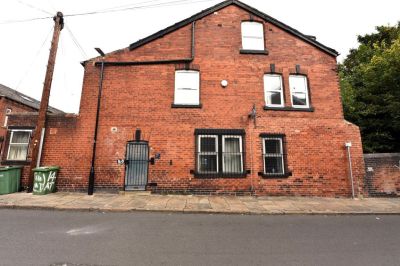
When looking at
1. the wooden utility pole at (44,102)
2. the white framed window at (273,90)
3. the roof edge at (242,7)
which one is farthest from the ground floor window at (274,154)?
the wooden utility pole at (44,102)

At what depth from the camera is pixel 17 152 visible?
35.5ft

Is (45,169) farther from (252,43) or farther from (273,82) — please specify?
(252,43)

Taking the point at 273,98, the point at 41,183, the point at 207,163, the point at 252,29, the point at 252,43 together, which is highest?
the point at 252,29

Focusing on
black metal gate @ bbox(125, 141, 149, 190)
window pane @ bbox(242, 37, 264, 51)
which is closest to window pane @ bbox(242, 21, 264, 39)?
window pane @ bbox(242, 37, 264, 51)

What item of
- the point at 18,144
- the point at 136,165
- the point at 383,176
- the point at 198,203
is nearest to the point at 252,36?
the point at 136,165

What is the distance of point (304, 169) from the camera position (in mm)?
10367

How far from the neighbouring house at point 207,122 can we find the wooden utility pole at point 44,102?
0.37 m

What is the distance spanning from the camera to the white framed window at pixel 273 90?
1120 centimetres

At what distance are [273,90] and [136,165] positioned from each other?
760 centimetres

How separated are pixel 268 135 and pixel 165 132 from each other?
484 cm

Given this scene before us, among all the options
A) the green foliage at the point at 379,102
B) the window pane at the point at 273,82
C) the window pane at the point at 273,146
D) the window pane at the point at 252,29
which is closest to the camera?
the window pane at the point at 273,146

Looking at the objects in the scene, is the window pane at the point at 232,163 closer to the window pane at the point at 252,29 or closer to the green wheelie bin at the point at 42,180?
the window pane at the point at 252,29

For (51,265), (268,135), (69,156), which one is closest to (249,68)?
(268,135)

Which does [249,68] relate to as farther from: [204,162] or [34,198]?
[34,198]
